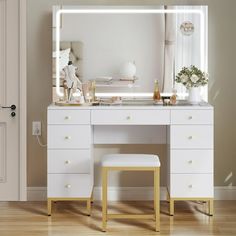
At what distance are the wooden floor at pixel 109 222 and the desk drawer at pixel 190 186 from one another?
18cm

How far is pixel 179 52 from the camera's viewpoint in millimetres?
5453

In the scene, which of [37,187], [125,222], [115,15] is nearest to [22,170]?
[37,187]

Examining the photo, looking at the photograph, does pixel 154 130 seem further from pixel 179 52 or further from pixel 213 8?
pixel 213 8

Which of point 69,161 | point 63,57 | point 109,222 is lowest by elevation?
point 109,222

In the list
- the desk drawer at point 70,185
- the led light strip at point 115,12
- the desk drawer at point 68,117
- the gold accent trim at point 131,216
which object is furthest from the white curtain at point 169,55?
the gold accent trim at point 131,216

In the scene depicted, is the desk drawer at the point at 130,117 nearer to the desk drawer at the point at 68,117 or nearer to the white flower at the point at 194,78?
the desk drawer at the point at 68,117

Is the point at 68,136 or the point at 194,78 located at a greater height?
the point at 194,78

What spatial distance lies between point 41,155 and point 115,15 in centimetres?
140

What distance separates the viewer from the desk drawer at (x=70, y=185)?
500 cm

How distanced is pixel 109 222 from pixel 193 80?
135 cm

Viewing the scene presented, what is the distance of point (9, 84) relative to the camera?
5523 millimetres

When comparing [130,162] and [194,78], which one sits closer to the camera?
[130,162]

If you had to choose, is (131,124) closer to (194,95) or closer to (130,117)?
(130,117)

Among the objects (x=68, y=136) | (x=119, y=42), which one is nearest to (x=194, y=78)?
(x=119, y=42)
